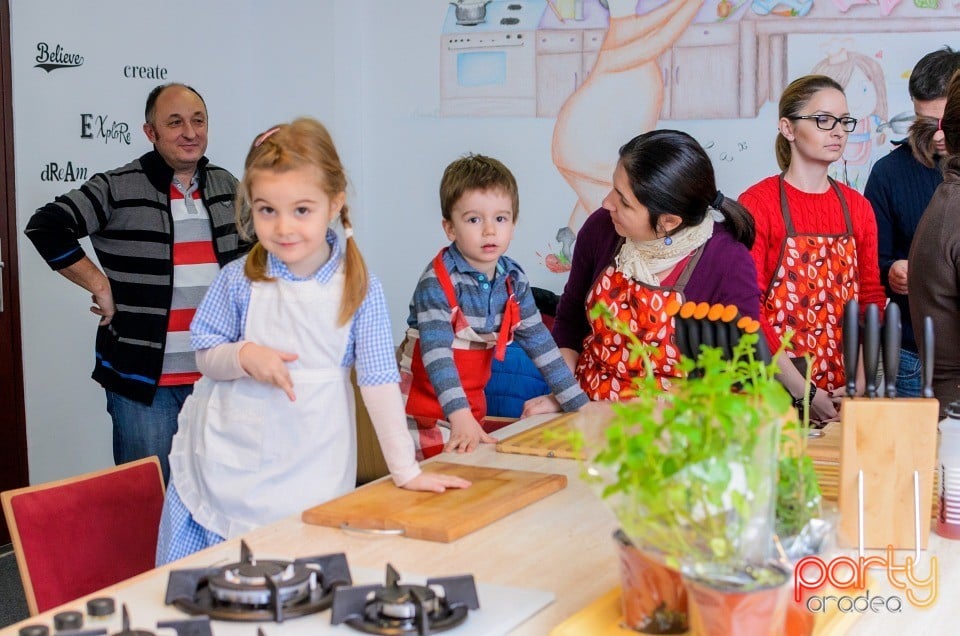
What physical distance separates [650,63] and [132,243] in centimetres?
232

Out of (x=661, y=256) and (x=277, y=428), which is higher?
(x=661, y=256)

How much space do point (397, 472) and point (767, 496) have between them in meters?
0.89

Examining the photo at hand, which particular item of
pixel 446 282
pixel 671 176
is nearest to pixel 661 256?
pixel 671 176

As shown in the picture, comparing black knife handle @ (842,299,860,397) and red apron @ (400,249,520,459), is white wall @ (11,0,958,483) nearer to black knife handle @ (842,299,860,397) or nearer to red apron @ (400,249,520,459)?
red apron @ (400,249,520,459)

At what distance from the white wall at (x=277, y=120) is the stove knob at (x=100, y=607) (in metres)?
3.13

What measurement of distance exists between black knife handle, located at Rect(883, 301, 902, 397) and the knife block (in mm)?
37

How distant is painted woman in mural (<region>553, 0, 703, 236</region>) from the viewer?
4672 millimetres

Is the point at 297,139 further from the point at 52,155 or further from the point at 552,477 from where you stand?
the point at 52,155

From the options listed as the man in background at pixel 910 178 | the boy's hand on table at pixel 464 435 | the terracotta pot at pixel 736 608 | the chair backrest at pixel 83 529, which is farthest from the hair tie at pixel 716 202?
the terracotta pot at pixel 736 608

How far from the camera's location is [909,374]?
3.05 metres

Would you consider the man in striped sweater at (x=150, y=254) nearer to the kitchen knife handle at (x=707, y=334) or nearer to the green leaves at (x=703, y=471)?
the kitchen knife handle at (x=707, y=334)

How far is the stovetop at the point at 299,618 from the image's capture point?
4.05 feet

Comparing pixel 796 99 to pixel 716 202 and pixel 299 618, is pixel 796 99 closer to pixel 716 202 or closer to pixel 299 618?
pixel 716 202

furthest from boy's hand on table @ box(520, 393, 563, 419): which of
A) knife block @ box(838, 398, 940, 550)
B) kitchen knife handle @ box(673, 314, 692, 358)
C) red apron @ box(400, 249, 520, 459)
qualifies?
knife block @ box(838, 398, 940, 550)
